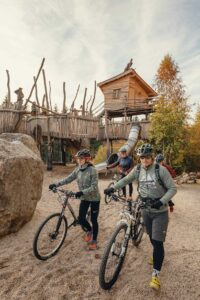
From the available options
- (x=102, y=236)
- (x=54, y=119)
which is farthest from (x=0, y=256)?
(x=54, y=119)

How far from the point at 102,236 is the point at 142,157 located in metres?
3.09

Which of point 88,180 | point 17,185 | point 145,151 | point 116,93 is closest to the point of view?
point 145,151

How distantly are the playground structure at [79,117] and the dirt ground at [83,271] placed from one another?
8422 mm

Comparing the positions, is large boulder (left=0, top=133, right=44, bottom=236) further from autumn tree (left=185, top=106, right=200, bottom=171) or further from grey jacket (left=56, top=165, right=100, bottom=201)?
autumn tree (left=185, top=106, right=200, bottom=171)

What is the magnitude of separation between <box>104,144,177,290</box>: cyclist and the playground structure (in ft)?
31.0

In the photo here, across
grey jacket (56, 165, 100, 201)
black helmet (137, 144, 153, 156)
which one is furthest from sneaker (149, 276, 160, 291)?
black helmet (137, 144, 153, 156)

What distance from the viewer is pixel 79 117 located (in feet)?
60.3

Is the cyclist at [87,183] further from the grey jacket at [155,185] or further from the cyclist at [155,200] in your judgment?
the grey jacket at [155,185]

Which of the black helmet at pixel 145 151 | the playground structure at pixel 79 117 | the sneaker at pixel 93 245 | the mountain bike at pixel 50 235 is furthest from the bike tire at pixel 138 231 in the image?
the playground structure at pixel 79 117

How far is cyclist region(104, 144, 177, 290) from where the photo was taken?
369cm

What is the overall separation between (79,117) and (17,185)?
12.9m

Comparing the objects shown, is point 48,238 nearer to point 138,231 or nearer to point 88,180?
point 88,180

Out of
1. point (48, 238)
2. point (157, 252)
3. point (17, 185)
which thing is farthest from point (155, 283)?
point (17, 185)

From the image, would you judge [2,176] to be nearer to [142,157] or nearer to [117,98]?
[142,157]
